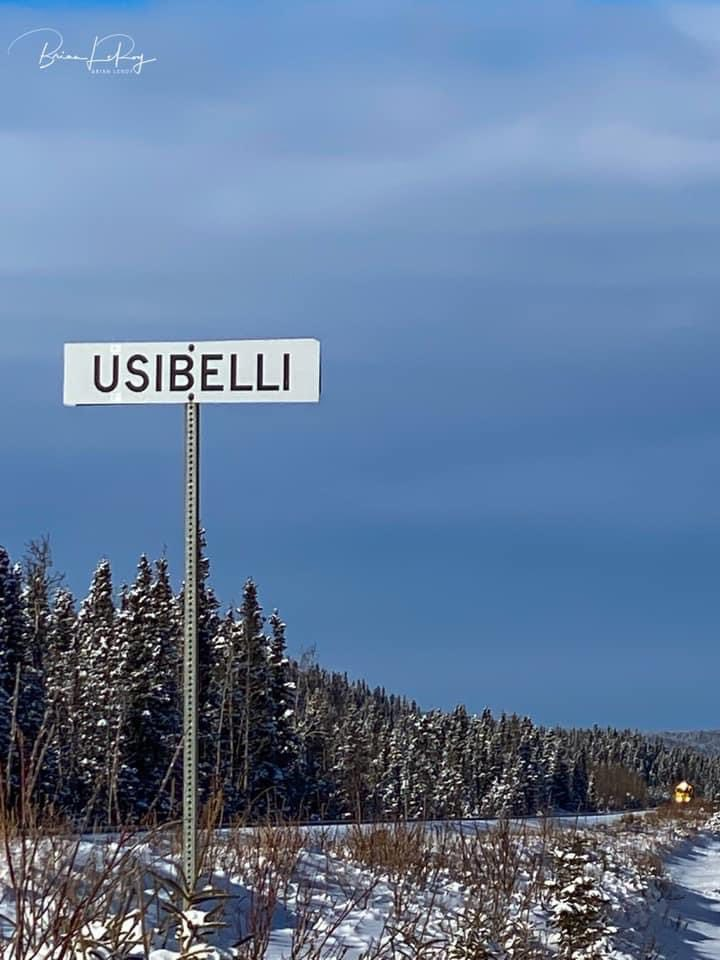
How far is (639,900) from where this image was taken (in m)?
17.0

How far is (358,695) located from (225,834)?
121m

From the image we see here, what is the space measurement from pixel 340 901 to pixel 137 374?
604 cm

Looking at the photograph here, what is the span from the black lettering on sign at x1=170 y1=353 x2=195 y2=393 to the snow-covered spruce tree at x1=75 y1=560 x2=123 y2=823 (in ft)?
118

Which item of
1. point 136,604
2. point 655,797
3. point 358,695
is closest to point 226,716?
point 136,604

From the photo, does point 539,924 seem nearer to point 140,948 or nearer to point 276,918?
point 276,918

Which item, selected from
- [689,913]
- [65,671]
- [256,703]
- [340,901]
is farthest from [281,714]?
[340,901]

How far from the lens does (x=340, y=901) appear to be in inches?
392

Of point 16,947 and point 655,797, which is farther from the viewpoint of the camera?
point 655,797

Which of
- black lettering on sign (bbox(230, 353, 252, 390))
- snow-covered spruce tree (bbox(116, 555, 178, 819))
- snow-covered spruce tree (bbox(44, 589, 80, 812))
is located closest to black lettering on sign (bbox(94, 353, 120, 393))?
black lettering on sign (bbox(230, 353, 252, 390))

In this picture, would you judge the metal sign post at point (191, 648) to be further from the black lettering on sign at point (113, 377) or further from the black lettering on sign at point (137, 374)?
the black lettering on sign at point (113, 377)

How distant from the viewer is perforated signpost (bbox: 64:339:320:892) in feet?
16.1

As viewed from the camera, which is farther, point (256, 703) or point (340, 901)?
point (256, 703)

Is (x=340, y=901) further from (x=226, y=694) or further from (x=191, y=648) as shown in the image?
(x=226, y=694)

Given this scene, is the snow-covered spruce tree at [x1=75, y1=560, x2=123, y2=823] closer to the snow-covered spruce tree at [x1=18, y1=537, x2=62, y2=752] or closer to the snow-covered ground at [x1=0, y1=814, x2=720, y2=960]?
the snow-covered spruce tree at [x1=18, y1=537, x2=62, y2=752]
